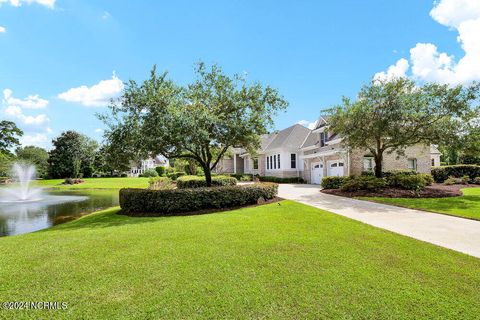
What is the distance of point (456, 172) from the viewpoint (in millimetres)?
24297

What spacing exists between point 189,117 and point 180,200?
366 centimetres

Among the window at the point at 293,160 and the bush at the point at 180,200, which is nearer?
the bush at the point at 180,200

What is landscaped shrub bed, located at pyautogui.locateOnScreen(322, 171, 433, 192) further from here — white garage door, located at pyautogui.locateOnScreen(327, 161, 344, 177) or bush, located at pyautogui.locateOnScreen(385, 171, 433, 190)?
white garage door, located at pyautogui.locateOnScreen(327, 161, 344, 177)

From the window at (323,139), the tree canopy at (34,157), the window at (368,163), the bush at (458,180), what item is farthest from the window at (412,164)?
the tree canopy at (34,157)

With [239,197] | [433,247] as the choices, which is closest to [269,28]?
[239,197]

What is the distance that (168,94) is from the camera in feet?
38.8

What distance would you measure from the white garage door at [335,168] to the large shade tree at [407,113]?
6202 mm

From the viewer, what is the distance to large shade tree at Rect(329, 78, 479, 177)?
15.0 m

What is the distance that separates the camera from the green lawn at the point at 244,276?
11.4 ft

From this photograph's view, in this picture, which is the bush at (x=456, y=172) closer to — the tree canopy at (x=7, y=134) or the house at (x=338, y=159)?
the house at (x=338, y=159)

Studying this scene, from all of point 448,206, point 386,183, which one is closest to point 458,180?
point 386,183

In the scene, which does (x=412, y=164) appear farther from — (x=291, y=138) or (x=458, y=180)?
(x=291, y=138)

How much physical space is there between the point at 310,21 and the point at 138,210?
488 inches

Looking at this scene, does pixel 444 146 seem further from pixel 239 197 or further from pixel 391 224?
pixel 239 197
